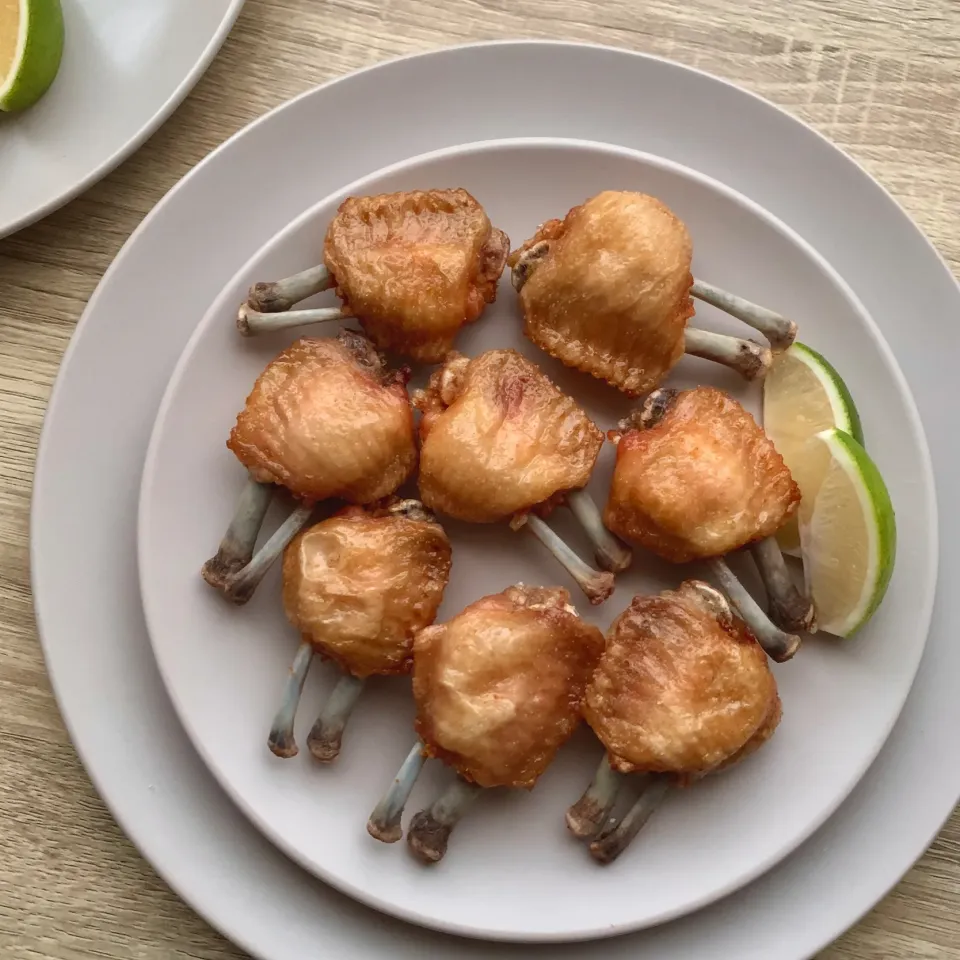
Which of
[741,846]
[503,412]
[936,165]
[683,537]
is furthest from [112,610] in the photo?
[936,165]

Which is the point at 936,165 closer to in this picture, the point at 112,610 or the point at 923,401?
the point at 923,401

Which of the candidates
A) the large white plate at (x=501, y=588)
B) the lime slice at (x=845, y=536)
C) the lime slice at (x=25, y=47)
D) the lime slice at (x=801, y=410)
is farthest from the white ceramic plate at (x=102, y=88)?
the lime slice at (x=845, y=536)

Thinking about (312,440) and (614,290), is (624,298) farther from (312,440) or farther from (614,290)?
(312,440)

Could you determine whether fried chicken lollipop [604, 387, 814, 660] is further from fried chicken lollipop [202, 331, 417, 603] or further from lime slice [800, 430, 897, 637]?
fried chicken lollipop [202, 331, 417, 603]

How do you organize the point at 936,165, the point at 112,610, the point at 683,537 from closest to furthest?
1. the point at 683,537
2. the point at 112,610
3. the point at 936,165

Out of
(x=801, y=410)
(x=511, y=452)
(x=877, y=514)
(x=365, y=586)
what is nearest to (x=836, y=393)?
(x=801, y=410)
